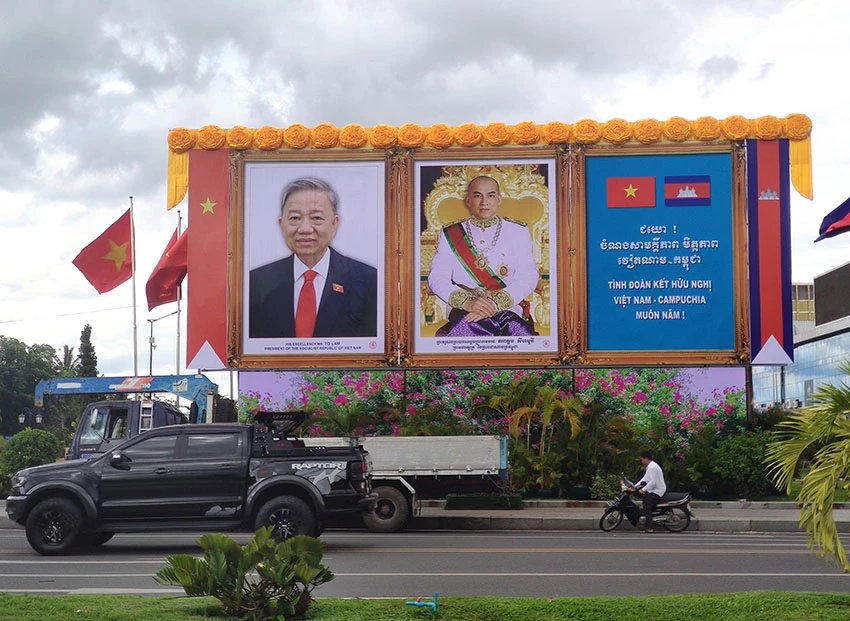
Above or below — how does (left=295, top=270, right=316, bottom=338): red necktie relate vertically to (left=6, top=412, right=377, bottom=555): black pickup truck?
above

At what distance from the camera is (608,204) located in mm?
29500

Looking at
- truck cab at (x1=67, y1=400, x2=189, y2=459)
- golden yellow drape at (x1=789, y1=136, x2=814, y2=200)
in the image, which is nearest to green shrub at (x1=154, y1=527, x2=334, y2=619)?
truck cab at (x1=67, y1=400, x2=189, y2=459)

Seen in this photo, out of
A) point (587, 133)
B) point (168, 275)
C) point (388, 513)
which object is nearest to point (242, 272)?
point (168, 275)

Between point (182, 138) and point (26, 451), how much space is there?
373 inches

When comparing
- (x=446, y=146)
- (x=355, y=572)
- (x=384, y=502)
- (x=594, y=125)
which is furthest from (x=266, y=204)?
(x=355, y=572)

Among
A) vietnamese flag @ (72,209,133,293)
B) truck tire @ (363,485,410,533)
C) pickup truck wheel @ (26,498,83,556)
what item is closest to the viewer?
pickup truck wheel @ (26,498,83,556)

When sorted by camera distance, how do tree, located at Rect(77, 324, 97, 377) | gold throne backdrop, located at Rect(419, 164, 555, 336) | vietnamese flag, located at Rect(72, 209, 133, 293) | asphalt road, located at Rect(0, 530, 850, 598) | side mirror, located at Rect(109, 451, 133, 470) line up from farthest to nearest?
1. tree, located at Rect(77, 324, 97, 377)
2. vietnamese flag, located at Rect(72, 209, 133, 293)
3. gold throne backdrop, located at Rect(419, 164, 555, 336)
4. side mirror, located at Rect(109, 451, 133, 470)
5. asphalt road, located at Rect(0, 530, 850, 598)

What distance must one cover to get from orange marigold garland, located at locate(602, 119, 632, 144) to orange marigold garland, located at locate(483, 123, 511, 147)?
2626mm

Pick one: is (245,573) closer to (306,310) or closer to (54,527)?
(54,527)

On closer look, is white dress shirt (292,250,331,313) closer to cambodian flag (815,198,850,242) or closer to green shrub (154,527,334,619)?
cambodian flag (815,198,850,242)

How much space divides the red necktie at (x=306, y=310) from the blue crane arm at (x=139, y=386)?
2.81 metres

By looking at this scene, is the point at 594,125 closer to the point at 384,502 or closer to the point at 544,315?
the point at 544,315

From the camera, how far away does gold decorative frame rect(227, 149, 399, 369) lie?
29562mm

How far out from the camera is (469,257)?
96.7 ft
